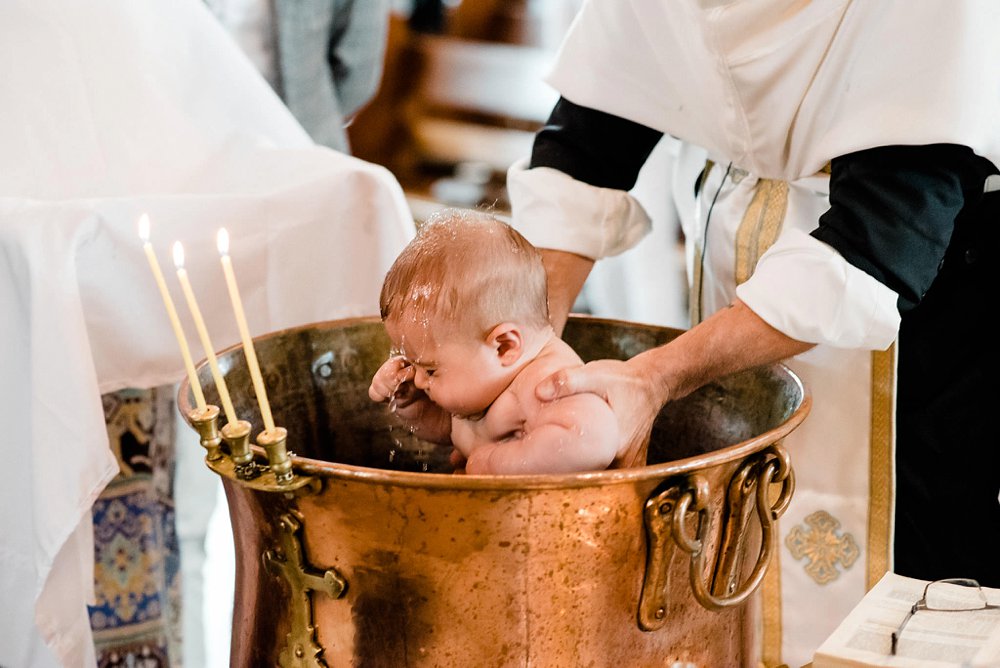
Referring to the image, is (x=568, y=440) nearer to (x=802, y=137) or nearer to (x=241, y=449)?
(x=241, y=449)

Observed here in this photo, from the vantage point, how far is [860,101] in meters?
0.98

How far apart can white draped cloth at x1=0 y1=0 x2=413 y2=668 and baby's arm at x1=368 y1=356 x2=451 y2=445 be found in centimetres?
23

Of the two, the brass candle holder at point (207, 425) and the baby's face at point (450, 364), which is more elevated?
the brass candle holder at point (207, 425)

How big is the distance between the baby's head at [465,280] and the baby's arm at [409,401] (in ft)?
0.29

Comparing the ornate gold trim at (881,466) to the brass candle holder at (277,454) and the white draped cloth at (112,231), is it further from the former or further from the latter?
the brass candle holder at (277,454)

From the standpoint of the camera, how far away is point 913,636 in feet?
2.74

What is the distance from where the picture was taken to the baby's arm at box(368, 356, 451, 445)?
3.43ft

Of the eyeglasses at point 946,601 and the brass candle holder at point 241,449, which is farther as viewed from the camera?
the eyeglasses at point 946,601

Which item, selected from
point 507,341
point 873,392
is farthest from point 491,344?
point 873,392

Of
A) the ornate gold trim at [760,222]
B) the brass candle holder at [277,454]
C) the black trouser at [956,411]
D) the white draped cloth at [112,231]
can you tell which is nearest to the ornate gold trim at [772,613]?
the black trouser at [956,411]

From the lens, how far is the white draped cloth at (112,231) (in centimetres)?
102

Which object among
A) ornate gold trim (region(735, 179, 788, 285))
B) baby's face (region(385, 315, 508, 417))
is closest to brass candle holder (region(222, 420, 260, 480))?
baby's face (region(385, 315, 508, 417))

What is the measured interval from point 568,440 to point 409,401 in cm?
24

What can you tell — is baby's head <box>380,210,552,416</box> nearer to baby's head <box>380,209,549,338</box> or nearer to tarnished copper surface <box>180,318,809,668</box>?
baby's head <box>380,209,549,338</box>
